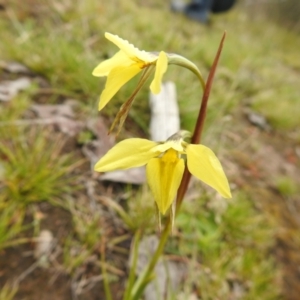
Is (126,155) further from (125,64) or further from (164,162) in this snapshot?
(125,64)

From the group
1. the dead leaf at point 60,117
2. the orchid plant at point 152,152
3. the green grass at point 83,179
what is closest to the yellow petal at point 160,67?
the orchid plant at point 152,152

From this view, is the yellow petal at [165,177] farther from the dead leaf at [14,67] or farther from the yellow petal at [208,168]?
the dead leaf at [14,67]

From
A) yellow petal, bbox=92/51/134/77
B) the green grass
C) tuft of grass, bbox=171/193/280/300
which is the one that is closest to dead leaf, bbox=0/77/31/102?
the green grass

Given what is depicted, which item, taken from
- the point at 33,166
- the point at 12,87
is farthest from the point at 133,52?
the point at 12,87

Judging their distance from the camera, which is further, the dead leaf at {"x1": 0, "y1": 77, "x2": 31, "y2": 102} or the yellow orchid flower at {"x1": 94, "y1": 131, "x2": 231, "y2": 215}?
the dead leaf at {"x1": 0, "y1": 77, "x2": 31, "y2": 102}

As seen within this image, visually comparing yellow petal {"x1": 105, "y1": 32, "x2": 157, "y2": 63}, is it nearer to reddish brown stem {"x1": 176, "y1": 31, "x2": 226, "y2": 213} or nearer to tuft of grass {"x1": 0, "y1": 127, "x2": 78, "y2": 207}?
reddish brown stem {"x1": 176, "y1": 31, "x2": 226, "y2": 213}

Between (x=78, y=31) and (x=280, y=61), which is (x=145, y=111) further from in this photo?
(x=280, y=61)

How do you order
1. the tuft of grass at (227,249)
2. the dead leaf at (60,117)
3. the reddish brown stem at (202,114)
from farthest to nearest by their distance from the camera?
the dead leaf at (60,117) → the tuft of grass at (227,249) → the reddish brown stem at (202,114)

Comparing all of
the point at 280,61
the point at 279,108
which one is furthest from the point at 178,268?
the point at 280,61
